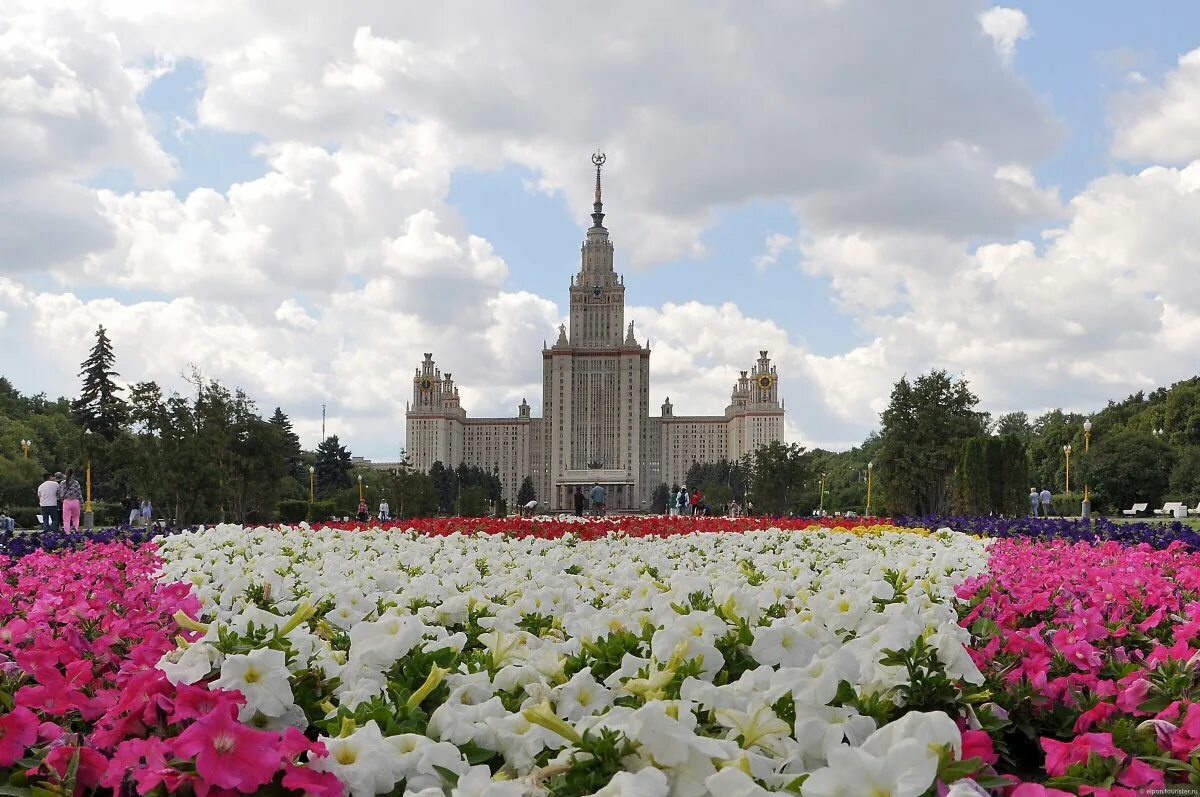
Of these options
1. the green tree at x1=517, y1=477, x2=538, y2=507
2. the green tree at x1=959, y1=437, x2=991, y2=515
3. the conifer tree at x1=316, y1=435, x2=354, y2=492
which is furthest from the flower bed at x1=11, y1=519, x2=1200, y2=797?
the green tree at x1=517, y1=477, x2=538, y2=507

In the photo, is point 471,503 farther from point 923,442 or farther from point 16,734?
point 16,734

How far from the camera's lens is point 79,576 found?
5.97m

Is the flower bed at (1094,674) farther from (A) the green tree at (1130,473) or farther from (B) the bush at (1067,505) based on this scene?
(A) the green tree at (1130,473)

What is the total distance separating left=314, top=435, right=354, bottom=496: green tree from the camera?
2707 inches

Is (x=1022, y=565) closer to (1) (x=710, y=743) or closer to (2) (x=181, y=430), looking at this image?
(1) (x=710, y=743)

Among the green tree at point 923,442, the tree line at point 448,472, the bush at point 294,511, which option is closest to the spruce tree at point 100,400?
the tree line at point 448,472

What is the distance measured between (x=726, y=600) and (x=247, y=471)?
22606 millimetres

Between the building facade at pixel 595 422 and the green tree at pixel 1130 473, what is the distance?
5241cm

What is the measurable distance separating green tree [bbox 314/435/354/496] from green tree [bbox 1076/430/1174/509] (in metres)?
48.4

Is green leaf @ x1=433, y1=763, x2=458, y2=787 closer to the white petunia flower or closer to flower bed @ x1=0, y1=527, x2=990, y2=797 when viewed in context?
flower bed @ x1=0, y1=527, x2=990, y2=797

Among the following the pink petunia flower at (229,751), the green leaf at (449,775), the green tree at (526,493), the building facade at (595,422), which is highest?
the building facade at (595,422)

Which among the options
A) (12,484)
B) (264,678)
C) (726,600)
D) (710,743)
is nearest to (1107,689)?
(726,600)

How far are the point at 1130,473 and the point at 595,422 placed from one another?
61.2 m

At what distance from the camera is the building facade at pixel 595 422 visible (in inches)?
3912
